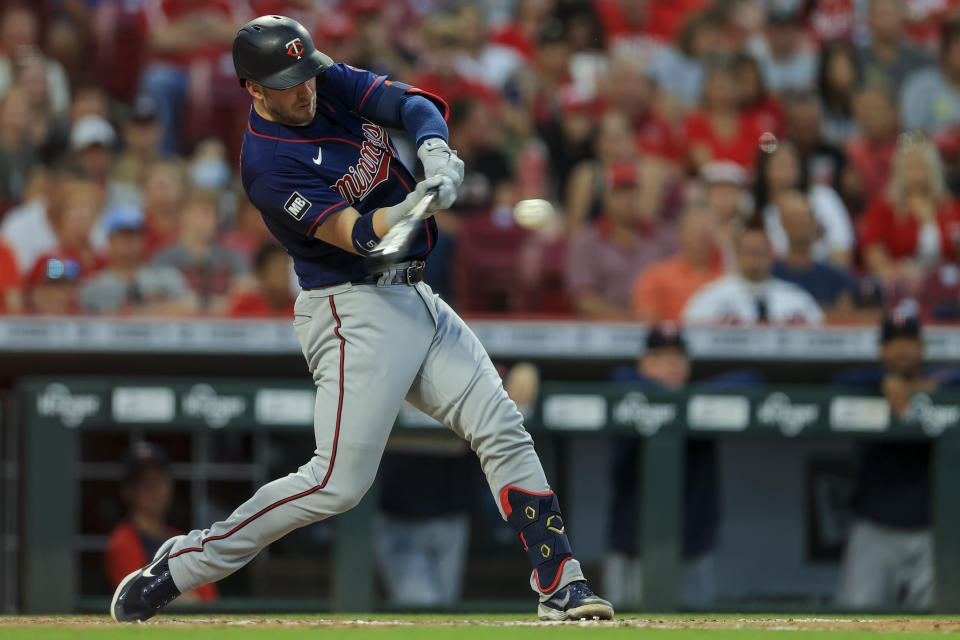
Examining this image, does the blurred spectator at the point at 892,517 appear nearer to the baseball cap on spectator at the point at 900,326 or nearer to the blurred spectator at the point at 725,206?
the baseball cap on spectator at the point at 900,326

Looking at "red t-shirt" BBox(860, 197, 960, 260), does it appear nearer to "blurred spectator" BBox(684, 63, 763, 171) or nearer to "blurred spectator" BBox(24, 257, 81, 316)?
"blurred spectator" BBox(684, 63, 763, 171)

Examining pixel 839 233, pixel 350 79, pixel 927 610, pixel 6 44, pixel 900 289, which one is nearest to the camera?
pixel 350 79

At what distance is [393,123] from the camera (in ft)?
11.8

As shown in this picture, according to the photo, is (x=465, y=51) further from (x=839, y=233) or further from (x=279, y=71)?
(x=279, y=71)

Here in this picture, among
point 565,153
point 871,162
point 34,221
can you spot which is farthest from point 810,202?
point 34,221

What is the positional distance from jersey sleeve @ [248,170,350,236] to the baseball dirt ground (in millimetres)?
1019

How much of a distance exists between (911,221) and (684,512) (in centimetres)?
261

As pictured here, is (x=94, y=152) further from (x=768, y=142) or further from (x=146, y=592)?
(x=146, y=592)

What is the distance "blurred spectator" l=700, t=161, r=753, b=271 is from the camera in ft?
22.6

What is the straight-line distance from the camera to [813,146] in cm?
783

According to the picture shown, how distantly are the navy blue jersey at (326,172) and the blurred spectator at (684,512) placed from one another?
2020 mm

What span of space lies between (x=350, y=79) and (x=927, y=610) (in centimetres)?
317

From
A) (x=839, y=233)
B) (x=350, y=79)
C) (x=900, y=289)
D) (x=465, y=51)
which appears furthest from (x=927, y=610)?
(x=465, y=51)

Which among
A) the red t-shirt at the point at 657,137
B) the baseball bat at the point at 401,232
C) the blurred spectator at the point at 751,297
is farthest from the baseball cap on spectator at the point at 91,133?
the baseball bat at the point at 401,232
